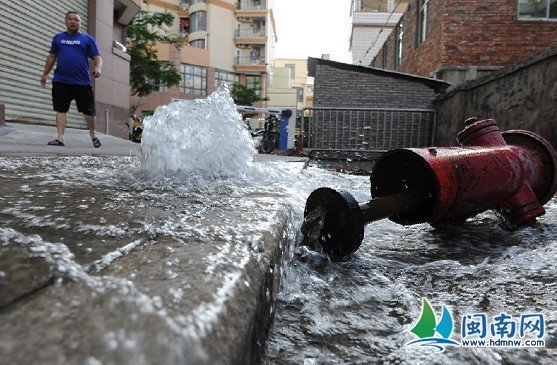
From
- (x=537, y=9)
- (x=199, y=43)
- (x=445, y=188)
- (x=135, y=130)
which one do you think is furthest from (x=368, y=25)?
(x=445, y=188)

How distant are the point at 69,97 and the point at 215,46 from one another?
4243 cm

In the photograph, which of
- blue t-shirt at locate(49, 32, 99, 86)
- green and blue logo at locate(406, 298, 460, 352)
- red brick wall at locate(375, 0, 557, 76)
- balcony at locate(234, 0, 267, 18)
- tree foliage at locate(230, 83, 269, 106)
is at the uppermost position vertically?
balcony at locate(234, 0, 267, 18)

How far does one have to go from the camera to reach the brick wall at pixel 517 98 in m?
5.19

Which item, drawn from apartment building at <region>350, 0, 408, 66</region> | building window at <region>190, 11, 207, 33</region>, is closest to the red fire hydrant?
apartment building at <region>350, 0, 408, 66</region>

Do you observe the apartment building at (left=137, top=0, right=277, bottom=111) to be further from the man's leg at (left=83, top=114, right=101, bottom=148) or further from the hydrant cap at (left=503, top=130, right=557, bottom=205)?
the hydrant cap at (left=503, top=130, right=557, bottom=205)

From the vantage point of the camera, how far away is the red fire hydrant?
1748 millimetres

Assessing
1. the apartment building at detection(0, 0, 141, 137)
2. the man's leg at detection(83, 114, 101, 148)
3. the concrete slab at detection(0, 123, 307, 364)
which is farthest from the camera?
the apartment building at detection(0, 0, 141, 137)

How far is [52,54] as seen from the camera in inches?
227

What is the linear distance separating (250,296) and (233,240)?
299mm

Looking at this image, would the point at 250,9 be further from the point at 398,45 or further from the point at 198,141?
the point at 198,141

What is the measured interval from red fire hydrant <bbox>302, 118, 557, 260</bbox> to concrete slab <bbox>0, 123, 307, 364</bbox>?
1.26 ft

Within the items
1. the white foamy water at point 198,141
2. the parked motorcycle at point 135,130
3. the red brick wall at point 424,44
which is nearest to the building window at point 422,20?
the red brick wall at point 424,44

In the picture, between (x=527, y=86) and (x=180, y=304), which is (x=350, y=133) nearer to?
(x=527, y=86)

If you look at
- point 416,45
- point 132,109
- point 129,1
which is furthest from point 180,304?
point 132,109
